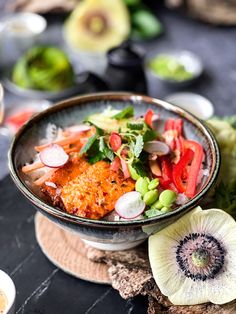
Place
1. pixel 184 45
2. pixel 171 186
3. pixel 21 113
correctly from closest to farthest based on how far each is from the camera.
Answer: pixel 171 186, pixel 21 113, pixel 184 45

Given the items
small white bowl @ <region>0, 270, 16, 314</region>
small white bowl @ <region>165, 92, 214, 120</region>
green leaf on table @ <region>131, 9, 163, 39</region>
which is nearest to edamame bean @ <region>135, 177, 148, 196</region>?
small white bowl @ <region>0, 270, 16, 314</region>

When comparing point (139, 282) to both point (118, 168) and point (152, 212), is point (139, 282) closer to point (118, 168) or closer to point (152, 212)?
point (152, 212)

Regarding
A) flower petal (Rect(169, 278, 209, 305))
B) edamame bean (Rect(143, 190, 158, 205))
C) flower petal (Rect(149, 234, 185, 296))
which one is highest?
edamame bean (Rect(143, 190, 158, 205))

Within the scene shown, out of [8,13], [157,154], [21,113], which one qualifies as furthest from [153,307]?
[8,13]

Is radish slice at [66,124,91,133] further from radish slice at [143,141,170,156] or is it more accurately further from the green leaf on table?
the green leaf on table

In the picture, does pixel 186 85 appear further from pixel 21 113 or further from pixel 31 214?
pixel 31 214

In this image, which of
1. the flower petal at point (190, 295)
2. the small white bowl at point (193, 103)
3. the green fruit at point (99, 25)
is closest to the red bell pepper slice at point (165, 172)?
the flower petal at point (190, 295)
